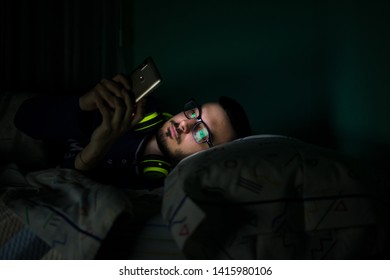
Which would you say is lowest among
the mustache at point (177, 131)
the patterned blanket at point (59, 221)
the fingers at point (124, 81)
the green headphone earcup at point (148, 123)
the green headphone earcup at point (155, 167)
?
the green headphone earcup at point (155, 167)

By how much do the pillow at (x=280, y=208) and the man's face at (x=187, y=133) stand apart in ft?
1.65

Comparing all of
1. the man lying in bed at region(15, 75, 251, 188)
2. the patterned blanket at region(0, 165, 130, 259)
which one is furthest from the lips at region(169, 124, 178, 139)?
the patterned blanket at region(0, 165, 130, 259)

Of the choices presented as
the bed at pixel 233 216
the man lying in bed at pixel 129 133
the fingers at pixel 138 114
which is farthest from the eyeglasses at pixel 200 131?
the bed at pixel 233 216

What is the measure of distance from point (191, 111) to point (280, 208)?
0.66 metres

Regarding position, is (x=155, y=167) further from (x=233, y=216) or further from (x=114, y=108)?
(x=233, y=216)

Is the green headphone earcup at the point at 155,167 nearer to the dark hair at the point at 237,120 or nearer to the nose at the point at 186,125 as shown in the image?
the nose at the point at 186,125

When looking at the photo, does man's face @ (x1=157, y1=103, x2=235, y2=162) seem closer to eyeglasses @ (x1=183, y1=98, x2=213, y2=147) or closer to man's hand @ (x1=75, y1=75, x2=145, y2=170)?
eyeglasses @ (x1=183, y1=98, x2=213, y2=147)

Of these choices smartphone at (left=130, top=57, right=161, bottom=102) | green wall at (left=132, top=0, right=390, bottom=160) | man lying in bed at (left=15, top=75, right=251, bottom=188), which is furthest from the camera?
green wall at (left=132, top=0, right=390, bottom=160)

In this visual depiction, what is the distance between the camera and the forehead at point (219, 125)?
3.95ft

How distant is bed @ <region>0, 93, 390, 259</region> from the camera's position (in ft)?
1.99

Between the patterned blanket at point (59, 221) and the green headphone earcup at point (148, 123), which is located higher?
the green headphone earcup at point (148, 123)

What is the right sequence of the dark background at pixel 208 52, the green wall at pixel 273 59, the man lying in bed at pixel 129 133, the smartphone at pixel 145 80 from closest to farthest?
1. the smartphone at pixel 145 80
2. the man lying in bed at pixel 129 133
3. the green wall at pixel 273 59
4. the dark background at pixel 208 52


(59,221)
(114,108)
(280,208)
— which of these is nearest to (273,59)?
(114,108)

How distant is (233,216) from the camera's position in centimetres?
62
